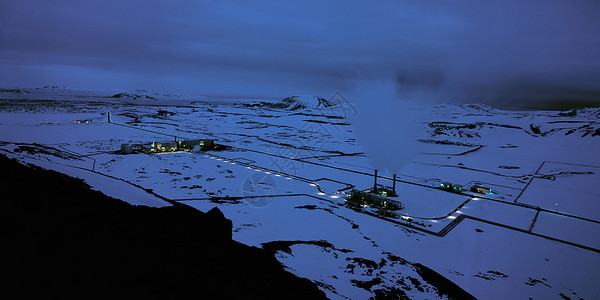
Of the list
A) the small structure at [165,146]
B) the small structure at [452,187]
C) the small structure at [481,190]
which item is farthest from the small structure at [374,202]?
the small structure at [165,146]

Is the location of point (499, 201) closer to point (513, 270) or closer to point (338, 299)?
point (513, 270)

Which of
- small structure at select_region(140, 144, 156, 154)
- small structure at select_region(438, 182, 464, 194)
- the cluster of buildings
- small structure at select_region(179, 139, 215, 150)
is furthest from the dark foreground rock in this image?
small structure at select_region(179, 139, 215, 150)

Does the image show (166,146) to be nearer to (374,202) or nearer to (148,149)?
(148,149)

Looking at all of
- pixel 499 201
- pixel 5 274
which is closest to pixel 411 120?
pixel 499 201

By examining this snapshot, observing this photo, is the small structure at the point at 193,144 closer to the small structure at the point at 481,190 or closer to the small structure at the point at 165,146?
the small structure at the point at 165,146

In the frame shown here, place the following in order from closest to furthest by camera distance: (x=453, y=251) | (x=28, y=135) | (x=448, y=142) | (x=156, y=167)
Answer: (x=453, y=251), (x=156, y=167), (x=28, y=135), (x=448, y=142)

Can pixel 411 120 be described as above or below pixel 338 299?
above
